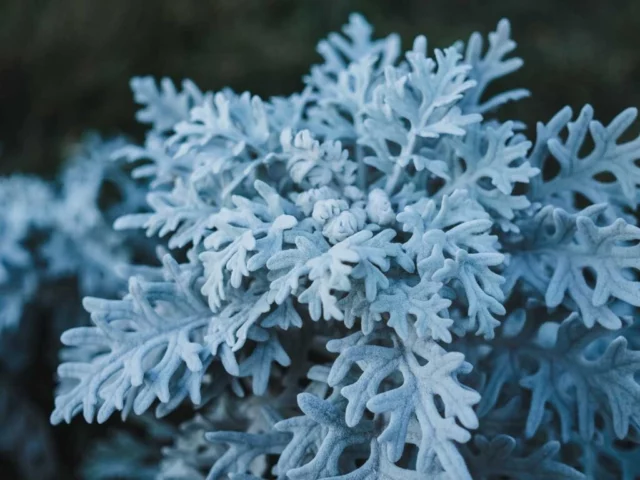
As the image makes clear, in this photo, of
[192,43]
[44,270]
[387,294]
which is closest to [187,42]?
[192,43]

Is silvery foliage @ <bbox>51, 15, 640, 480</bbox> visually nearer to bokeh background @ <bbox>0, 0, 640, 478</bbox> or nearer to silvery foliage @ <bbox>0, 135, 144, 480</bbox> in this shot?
silvery foliage @ <bbox>0, 135, 144, 480</bbox>

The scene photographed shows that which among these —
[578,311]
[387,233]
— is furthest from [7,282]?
[578,311]

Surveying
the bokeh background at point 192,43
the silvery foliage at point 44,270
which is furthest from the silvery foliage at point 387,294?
the bokeh background at point 192,43

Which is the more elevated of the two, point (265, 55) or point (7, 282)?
point (265, 55)

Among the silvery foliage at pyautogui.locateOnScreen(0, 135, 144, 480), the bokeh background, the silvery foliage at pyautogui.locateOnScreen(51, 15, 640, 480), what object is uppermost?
the bokeh background

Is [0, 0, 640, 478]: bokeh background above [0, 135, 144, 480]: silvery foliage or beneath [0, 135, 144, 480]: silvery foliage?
above

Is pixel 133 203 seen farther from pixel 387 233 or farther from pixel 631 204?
pixel 631 204

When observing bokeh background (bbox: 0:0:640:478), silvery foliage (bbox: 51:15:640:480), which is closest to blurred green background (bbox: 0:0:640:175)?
bokeh background (bbox: 0:0:640:478)
